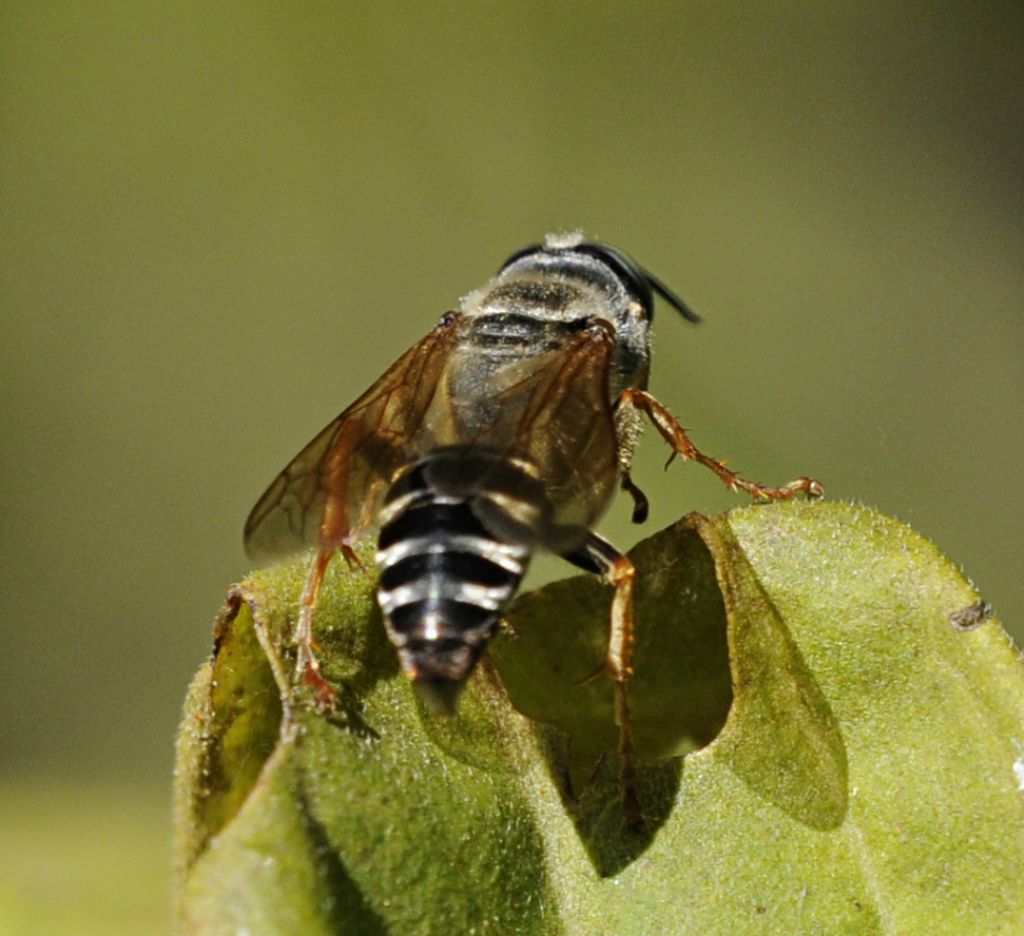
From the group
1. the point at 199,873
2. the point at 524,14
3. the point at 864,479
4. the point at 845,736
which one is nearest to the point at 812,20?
the point at 524,14

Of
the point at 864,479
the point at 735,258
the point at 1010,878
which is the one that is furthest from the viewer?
the point at 735,258

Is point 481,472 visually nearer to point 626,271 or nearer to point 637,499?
point 637,499

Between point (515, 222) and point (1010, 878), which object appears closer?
point (1010, 878)

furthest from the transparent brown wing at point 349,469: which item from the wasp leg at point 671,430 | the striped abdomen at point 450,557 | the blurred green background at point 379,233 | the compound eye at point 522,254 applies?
the blurred green background at point 379,233

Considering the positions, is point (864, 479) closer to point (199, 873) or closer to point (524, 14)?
point (524, 14)

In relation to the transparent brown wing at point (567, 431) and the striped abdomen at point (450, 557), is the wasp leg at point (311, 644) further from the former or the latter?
the transparent brown wing at point (567, 431)

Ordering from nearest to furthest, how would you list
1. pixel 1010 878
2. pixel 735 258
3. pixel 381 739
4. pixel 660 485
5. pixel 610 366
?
pixel 1010 878 → pixel 381 739 → pixel 610 366 → pixel 660 485 → pixel 735 258
